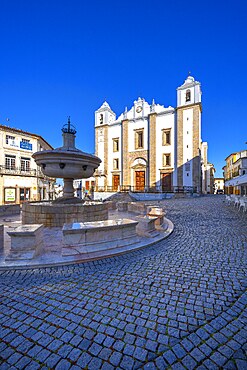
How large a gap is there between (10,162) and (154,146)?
22243 millimetres

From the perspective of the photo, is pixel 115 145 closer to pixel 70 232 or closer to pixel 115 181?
pixel 115 181

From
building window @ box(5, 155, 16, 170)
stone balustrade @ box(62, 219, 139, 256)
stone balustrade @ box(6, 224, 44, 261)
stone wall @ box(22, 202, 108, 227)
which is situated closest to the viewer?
stone balustrade @ box(6, 224, 44, 261)

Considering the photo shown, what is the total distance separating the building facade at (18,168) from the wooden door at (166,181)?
20453 mm

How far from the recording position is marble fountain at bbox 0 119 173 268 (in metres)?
3.44

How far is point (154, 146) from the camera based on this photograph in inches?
1179

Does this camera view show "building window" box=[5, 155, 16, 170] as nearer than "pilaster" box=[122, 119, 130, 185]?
Yes

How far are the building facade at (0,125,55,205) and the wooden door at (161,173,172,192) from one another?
Result: 2045 cm

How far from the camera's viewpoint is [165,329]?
186 cm

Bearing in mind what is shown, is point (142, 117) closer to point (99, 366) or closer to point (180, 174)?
point (180, 174)

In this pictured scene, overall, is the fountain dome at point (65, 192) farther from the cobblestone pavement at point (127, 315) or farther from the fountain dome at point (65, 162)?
the cobblestone pavement at point (127, 315)

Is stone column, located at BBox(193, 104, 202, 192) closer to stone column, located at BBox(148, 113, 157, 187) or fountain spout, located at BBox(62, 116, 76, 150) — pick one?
stone column, located at BBox(148, 113, 157, 187)

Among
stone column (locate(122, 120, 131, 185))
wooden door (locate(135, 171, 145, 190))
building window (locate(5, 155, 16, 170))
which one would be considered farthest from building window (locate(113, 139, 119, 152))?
building window (locate(5, 155, 16, 170))

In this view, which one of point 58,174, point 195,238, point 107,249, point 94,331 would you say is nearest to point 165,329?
point 94,331

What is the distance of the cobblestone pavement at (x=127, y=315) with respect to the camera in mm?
1548
